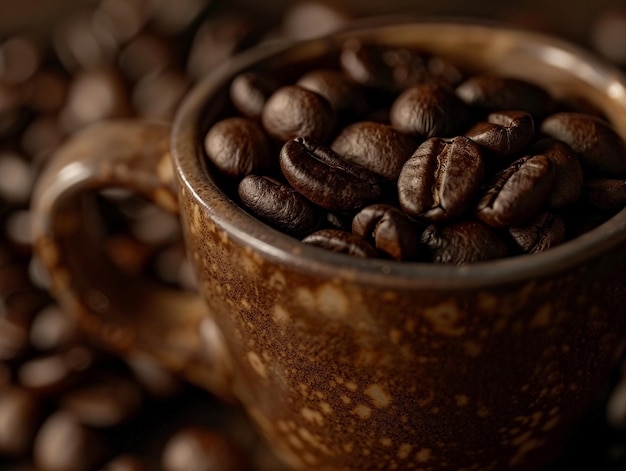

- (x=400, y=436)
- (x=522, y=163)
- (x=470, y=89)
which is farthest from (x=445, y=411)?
(x=470, y=89)

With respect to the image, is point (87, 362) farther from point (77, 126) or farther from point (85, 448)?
point (77, 126)

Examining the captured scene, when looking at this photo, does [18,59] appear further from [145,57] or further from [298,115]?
[298,115]

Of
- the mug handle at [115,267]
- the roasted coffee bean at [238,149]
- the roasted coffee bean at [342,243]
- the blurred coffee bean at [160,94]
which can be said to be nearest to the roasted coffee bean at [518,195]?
the roasted coffee bean at [342,243]

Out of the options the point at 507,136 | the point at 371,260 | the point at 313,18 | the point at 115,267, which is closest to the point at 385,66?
the point at 507,136

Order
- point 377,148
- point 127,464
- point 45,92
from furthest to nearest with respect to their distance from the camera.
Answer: point 45,92 < point 127,464 < point 377,148

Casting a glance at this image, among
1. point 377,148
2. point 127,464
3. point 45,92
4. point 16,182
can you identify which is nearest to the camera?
point 377,148

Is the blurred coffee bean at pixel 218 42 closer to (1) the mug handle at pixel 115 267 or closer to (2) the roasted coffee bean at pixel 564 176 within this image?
(1) the mug handle at pixel 115 267
